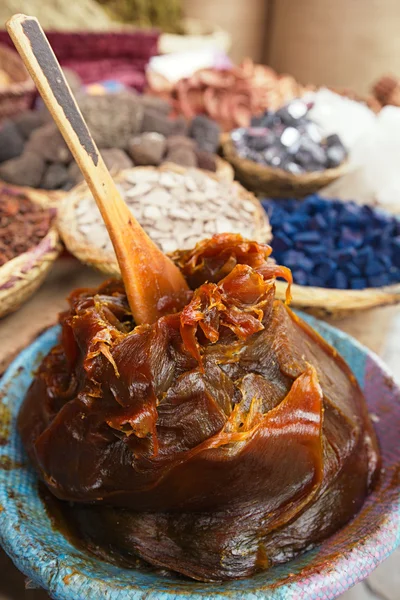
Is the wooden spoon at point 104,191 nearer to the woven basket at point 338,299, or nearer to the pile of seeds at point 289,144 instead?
the woven basket at point 338,299

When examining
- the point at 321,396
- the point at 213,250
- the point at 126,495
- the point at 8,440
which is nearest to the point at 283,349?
the point at 321,396

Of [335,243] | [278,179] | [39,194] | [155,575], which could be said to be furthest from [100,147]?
[155,575]

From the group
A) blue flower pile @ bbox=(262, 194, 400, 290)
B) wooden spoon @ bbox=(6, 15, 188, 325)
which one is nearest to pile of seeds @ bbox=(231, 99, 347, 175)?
blue flower pile @ bbox=(262, 194, 400, 290)

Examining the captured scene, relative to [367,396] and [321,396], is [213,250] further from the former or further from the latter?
[367,396]

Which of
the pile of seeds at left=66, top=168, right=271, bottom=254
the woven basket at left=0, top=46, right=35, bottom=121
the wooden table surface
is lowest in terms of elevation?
the wooden table surface

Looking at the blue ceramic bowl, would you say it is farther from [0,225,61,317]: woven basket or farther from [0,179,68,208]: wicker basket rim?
[0,179,68,208]: wicker basket rim

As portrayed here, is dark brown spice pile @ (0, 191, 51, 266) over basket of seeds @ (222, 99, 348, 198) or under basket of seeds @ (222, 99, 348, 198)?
under
